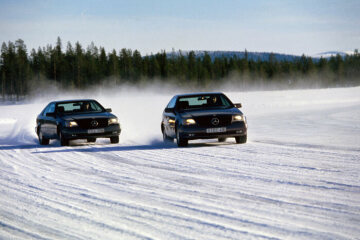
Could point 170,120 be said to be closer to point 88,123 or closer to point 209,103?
point 209,103

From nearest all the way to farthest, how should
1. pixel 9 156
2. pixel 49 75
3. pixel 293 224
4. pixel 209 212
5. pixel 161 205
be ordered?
pixel 293 224, pixel 209 212, pixel 161 205, pixel 9 156, pixel 49 75

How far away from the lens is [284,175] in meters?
7.86

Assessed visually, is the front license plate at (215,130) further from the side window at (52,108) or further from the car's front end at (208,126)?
the side window at (52,108)

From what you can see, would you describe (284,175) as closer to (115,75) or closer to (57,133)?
(57,133)

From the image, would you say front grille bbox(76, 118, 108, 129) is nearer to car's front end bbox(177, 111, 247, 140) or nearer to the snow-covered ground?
car's front end bbox(177, 111, 247, 140)

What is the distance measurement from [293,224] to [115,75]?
12448 cm

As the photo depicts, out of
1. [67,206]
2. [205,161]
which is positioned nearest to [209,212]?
[67,206]

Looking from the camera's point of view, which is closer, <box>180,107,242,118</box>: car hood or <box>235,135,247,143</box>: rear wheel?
<box>180,107,242,118</box>: car hood

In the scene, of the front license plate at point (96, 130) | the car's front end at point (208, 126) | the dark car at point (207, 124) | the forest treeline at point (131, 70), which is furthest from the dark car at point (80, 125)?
the forest treeline at point (131, 70)

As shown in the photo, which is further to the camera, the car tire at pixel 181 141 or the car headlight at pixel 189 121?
the car tire at pixel 181 141

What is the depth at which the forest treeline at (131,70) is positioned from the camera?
12038 centimetres

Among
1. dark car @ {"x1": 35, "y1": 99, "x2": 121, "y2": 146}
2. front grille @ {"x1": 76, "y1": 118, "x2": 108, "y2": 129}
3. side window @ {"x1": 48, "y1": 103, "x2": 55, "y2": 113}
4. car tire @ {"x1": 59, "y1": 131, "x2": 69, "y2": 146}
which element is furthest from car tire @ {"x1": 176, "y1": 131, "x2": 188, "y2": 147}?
side window @ {"x1": 48, "y1": 103, "x2": 55, "y2": 113}

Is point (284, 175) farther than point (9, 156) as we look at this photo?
No

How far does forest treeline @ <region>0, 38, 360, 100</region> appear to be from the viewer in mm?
120375
